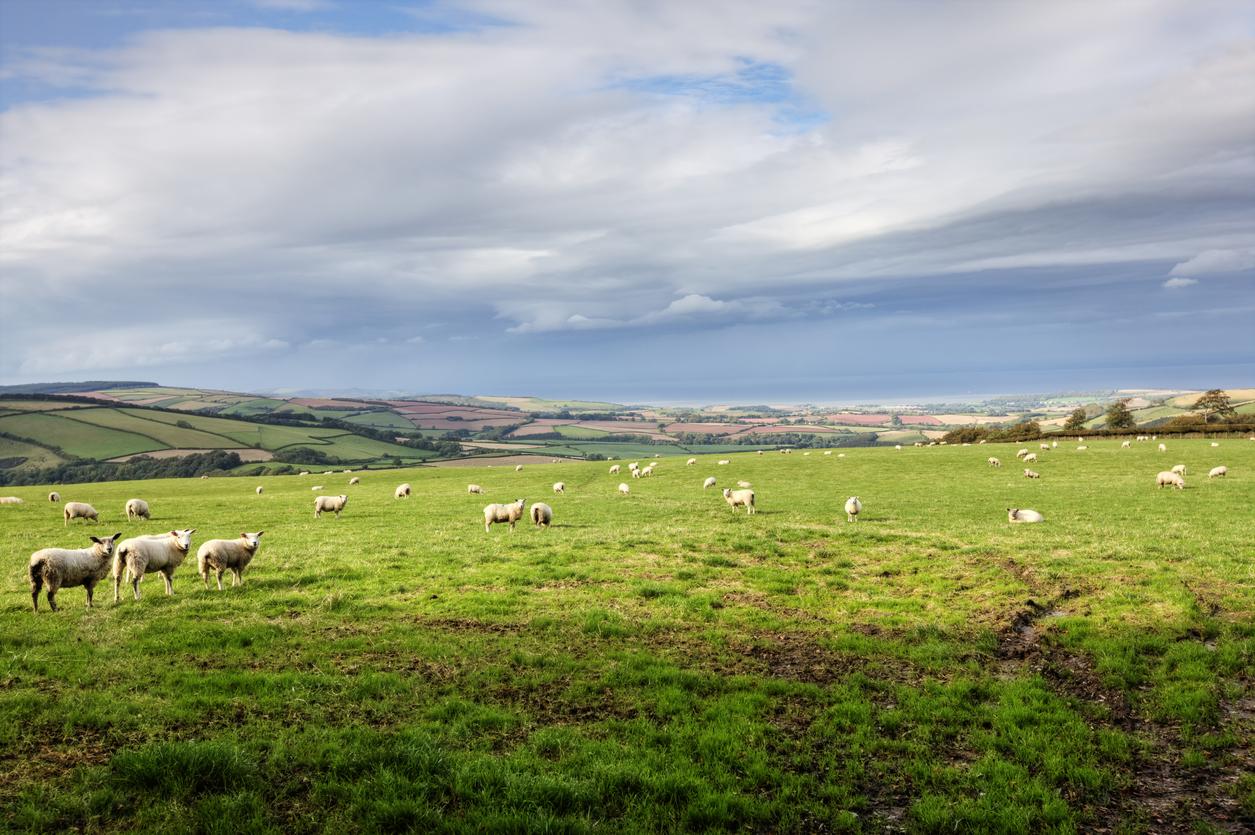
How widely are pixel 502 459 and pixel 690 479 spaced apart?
54740 mm

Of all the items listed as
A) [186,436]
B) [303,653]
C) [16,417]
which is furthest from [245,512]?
[16,417]

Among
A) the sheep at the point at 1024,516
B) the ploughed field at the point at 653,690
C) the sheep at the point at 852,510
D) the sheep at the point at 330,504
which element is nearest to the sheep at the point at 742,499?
the sheep at the point at 852,510

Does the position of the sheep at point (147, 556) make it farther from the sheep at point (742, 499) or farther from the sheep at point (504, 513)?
the sheep at point (742, 499)

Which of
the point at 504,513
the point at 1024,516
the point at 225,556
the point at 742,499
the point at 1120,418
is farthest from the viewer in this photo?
the point at 1120,418

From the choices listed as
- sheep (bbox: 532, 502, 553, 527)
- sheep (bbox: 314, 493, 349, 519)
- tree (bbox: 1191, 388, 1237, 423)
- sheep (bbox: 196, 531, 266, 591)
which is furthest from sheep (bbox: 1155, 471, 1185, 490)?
tree (bbox: 1191, 388, 1237, 423)

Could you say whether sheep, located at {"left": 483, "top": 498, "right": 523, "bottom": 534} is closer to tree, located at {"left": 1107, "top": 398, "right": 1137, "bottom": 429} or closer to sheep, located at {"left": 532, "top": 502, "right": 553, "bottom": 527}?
sheep, located at {"left": 532, "top": 502, "right": 553, "bottom": 527}

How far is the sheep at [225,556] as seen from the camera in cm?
1745

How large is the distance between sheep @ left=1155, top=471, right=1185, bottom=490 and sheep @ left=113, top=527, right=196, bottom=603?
167 feet

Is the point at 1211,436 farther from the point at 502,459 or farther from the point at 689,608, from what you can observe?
the point at 502,459

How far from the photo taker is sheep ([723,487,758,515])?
34.3 m

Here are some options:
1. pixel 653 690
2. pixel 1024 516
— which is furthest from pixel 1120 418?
pixel 653 690

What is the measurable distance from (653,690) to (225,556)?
1365 cm

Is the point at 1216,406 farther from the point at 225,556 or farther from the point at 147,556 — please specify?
the point at 147,556

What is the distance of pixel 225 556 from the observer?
17.7m
